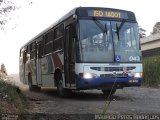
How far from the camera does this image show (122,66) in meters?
16.1

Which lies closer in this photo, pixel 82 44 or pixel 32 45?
pixel 82 44

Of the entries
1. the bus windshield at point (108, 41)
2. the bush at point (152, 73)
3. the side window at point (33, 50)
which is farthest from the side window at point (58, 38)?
the bush at point (152, 73)

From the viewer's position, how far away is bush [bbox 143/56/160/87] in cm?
2804

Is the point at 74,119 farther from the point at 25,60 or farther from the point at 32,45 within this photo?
the point at 25,60

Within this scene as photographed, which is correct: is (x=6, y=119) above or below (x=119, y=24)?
below

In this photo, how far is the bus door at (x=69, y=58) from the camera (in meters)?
Answer: 16.2

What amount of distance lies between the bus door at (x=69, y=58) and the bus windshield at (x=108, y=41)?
0.60 m

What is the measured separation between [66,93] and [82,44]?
2.98m

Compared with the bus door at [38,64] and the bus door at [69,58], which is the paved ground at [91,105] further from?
the bus door at [38,64]

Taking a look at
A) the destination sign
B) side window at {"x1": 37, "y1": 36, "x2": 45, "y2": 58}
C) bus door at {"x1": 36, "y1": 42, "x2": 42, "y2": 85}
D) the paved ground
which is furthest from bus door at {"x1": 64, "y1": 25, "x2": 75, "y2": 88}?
bus door at {"x1": 36, "y1": 42, "x2": 42, "y2": 85}

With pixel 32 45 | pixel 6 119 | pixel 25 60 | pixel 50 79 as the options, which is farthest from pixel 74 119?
pixel 25 60

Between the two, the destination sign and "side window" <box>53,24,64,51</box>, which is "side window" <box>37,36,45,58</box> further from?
the destination sign

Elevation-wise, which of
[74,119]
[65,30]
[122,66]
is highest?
[65,30]

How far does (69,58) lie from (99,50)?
1289 millimetres
